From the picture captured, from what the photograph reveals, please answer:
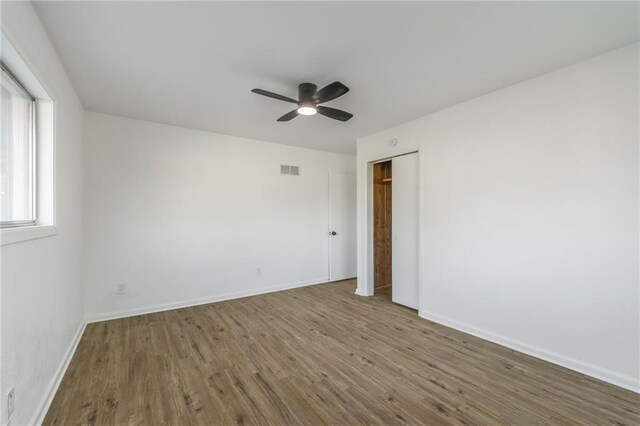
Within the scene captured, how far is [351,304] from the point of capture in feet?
12.6

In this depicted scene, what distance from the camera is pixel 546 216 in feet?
7.80

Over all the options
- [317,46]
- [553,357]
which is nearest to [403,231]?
[553,357]

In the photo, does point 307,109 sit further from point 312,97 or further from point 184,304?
point 184,304

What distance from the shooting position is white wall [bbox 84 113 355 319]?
3268 millimetres

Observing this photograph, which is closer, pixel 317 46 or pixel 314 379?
pixel 317 46

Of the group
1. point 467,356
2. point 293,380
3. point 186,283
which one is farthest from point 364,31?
point 186,283

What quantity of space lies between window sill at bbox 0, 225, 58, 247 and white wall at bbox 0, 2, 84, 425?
4cm

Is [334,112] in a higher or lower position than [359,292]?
higher

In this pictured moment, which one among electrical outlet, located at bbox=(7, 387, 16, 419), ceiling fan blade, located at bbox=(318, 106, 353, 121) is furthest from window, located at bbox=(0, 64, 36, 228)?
ceiling fan blade, located at bbox=(318, 106, 353, 121)

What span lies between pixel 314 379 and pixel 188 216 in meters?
2.80

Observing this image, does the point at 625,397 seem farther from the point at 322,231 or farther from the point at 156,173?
the point at 156,173

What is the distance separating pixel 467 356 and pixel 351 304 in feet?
5.49

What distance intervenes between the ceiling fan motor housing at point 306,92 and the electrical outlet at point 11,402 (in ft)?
8.64

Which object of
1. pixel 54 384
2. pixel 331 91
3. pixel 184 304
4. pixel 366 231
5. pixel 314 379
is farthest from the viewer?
pixel 366 231
